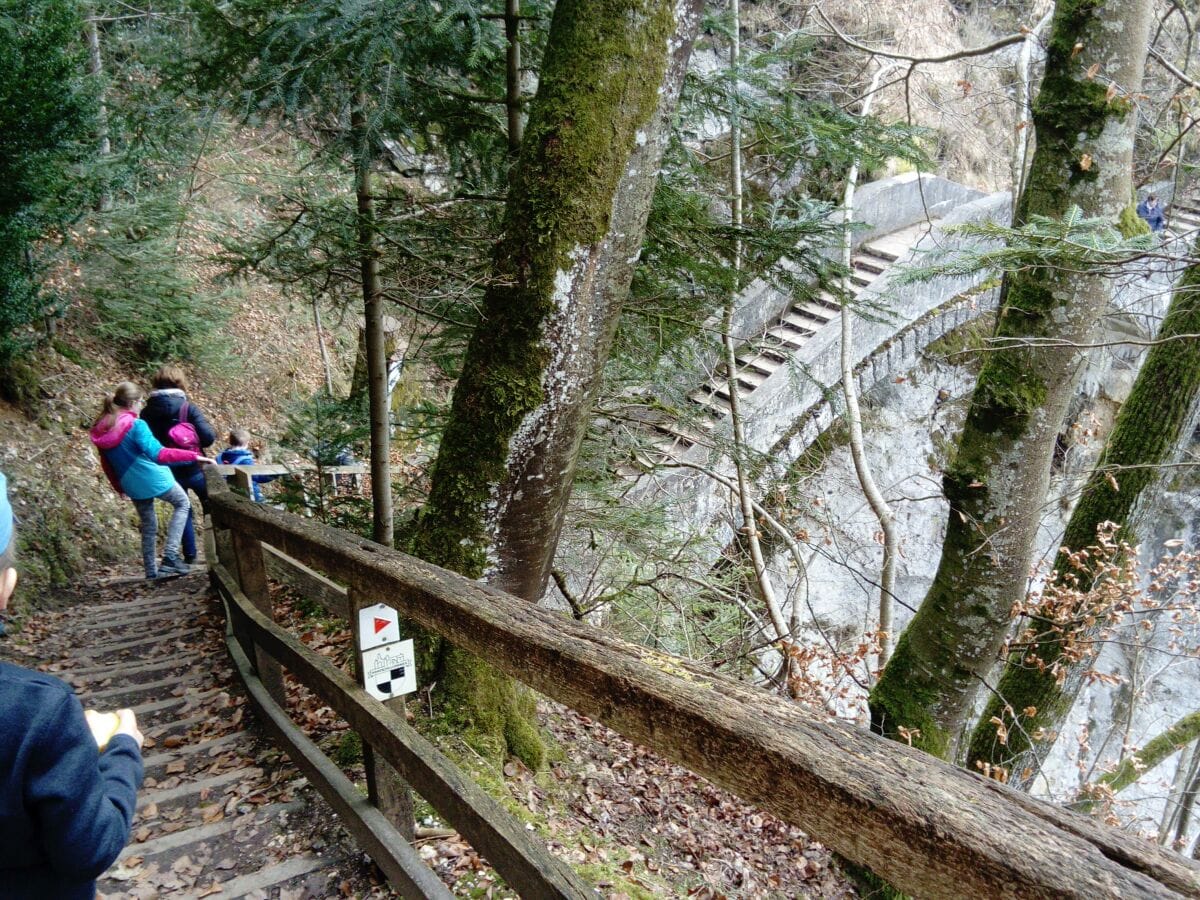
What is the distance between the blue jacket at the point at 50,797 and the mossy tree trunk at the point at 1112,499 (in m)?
6.11

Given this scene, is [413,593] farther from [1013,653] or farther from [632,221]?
[1013,653]

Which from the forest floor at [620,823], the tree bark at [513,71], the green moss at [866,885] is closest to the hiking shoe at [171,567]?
the forest floor at [620,823]

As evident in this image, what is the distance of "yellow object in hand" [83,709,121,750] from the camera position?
165cm

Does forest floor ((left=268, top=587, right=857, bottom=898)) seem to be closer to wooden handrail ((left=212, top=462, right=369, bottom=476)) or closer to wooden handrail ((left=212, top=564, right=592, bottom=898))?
wooden handrail ((left=212, top=564, right=592, bottom=898))

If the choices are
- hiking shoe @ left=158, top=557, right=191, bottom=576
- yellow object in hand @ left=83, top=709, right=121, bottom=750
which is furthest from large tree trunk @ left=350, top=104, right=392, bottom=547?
hiking shoe @ left=158, top=557, right=191, bottom=576

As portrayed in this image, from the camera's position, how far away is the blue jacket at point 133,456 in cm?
695

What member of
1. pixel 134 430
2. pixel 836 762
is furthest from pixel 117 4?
pixel 836 762

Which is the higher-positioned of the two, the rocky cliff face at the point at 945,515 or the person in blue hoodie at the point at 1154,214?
the person in blue hoodie at the point at 1154,214

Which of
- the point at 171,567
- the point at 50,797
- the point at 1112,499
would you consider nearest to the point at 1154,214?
the point at 1112,499

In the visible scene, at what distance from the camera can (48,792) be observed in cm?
140

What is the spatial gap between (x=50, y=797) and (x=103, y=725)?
279mm

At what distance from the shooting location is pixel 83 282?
1118cm

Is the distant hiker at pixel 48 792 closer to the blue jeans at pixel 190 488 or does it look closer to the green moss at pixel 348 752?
the green moss at pixel 348 752

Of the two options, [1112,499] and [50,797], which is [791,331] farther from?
[50,797]
